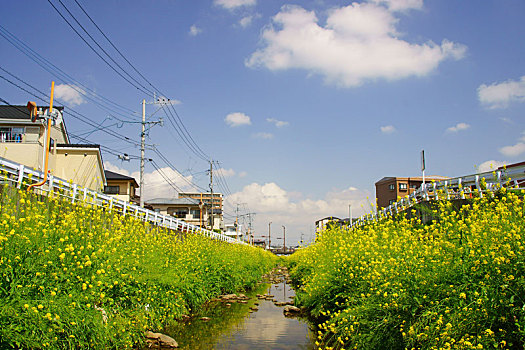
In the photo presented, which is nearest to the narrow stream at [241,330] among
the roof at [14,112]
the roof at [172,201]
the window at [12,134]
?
the window at [12,134]

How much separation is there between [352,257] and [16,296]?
22.6ft

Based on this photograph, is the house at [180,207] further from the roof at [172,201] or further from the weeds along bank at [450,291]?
the weeds along bank at [450,291]

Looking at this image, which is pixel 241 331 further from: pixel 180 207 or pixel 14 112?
pixel 180 207

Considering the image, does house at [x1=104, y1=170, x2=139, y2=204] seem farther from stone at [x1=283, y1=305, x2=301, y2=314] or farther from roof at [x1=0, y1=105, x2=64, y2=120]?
stone at [x1=283, y1=305, x2=301, y2=314]

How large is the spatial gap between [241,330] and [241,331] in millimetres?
135

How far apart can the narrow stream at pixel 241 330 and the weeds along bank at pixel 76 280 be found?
91 cm

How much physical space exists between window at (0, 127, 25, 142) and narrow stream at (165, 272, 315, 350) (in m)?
18.7

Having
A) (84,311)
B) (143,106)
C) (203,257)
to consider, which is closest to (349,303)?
(84,311)

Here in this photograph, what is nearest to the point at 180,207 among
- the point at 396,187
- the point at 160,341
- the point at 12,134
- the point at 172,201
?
the point at 172,201

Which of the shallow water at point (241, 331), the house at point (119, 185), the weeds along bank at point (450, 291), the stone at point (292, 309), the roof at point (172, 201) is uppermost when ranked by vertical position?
the roof at point (172, 201)

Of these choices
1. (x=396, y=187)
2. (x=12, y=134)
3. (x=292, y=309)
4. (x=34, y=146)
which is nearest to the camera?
(x=292, y=309)

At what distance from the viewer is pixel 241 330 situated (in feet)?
39.8

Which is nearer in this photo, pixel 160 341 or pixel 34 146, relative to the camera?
pixel 160 341

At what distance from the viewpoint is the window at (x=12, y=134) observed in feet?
86.7
